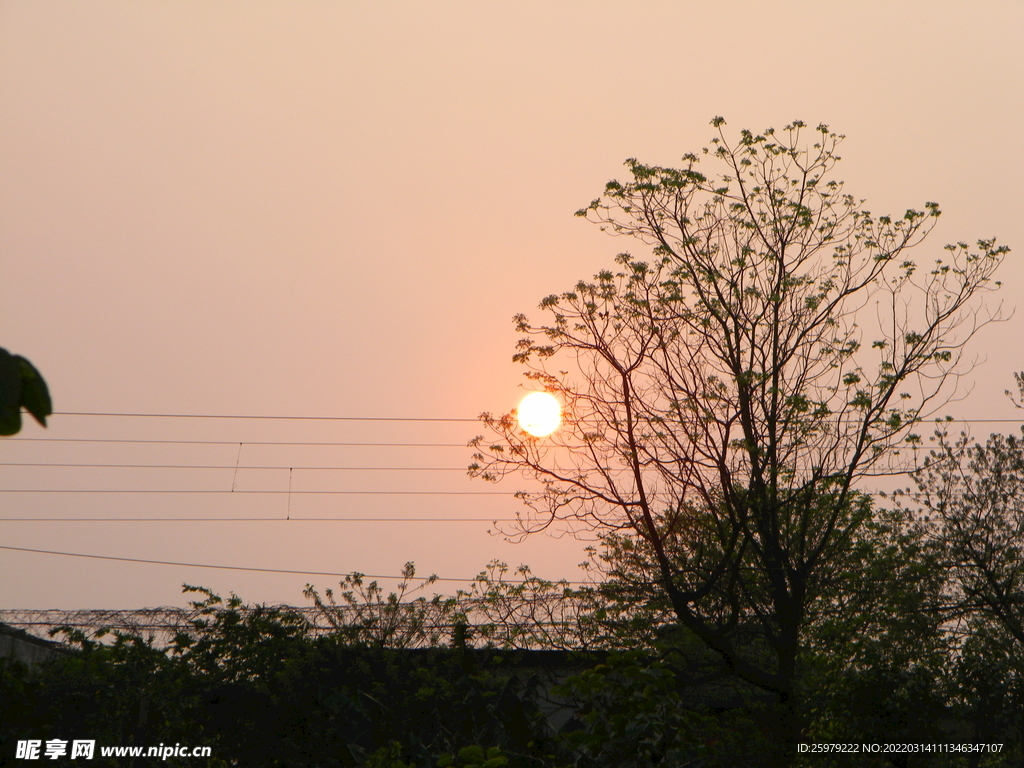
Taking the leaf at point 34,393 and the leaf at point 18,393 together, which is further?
the leaf at point 34,393

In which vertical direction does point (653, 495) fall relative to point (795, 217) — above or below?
below

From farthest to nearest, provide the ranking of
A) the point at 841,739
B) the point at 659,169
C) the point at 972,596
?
the point at 972,596
the point at 659,169
the point at 841,739

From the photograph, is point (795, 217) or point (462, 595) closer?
point (795, 217)

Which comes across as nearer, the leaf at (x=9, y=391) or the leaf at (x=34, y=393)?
the leaf at (x=9, y=391)

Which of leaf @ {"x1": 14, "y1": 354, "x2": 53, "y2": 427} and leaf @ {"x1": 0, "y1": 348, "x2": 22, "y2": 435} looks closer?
leaf @ {"x1": 0, "y1": 348, "x2": 22, "y2": 435}

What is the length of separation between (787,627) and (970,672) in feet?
10.1

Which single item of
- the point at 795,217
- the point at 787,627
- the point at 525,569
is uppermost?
the point at 795,217

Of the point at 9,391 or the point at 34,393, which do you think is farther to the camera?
the point at 34,393

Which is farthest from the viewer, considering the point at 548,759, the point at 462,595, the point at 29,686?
the point at 462,595

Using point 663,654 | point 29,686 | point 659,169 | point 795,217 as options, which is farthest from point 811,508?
point 29,686

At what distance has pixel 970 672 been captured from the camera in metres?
11.4

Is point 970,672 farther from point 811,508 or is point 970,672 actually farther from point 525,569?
point 525,569

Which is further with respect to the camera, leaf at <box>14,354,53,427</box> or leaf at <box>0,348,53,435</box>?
leaf at <box>14,354,53,427</box>

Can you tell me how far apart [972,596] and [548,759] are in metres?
15.1
